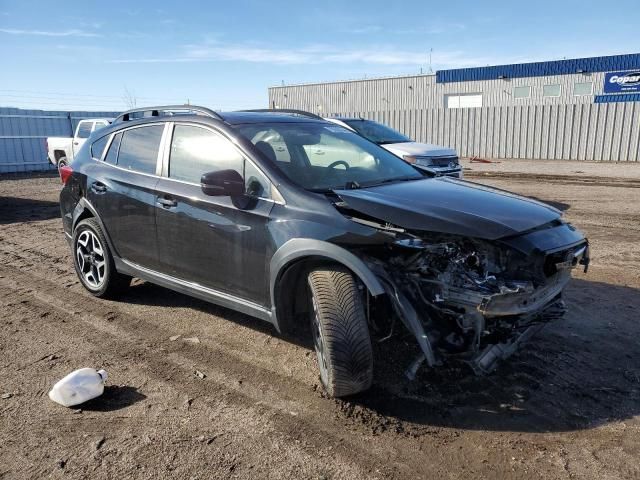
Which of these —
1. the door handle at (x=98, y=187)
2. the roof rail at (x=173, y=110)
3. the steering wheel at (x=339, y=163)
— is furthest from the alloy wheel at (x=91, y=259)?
the steering wheel at (x=339, y=163)

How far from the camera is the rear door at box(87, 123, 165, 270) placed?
4637 mm

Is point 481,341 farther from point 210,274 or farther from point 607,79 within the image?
point 607,79

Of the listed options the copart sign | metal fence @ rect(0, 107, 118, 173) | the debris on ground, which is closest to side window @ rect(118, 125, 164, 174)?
the debris on ground

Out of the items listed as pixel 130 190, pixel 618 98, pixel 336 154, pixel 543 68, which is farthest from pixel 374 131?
pixel 543 68

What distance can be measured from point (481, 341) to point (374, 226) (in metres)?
0.95

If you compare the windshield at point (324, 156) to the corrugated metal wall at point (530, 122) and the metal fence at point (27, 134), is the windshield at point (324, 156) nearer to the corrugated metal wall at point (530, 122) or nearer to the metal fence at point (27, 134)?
the corrugated metal wall at point (530, 122)

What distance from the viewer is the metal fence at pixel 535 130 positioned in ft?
65.9

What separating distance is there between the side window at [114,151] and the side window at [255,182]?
74.3 inches

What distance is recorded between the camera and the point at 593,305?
501 centimetres

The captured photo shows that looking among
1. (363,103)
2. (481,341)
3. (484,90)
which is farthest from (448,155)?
(363,103)

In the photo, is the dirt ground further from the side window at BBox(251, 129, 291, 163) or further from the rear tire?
the side window at BBox(251, 129, 291, 163)

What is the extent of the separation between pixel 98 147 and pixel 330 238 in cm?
328

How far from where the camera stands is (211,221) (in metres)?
4.02

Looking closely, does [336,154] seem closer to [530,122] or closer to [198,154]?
[198,154]
